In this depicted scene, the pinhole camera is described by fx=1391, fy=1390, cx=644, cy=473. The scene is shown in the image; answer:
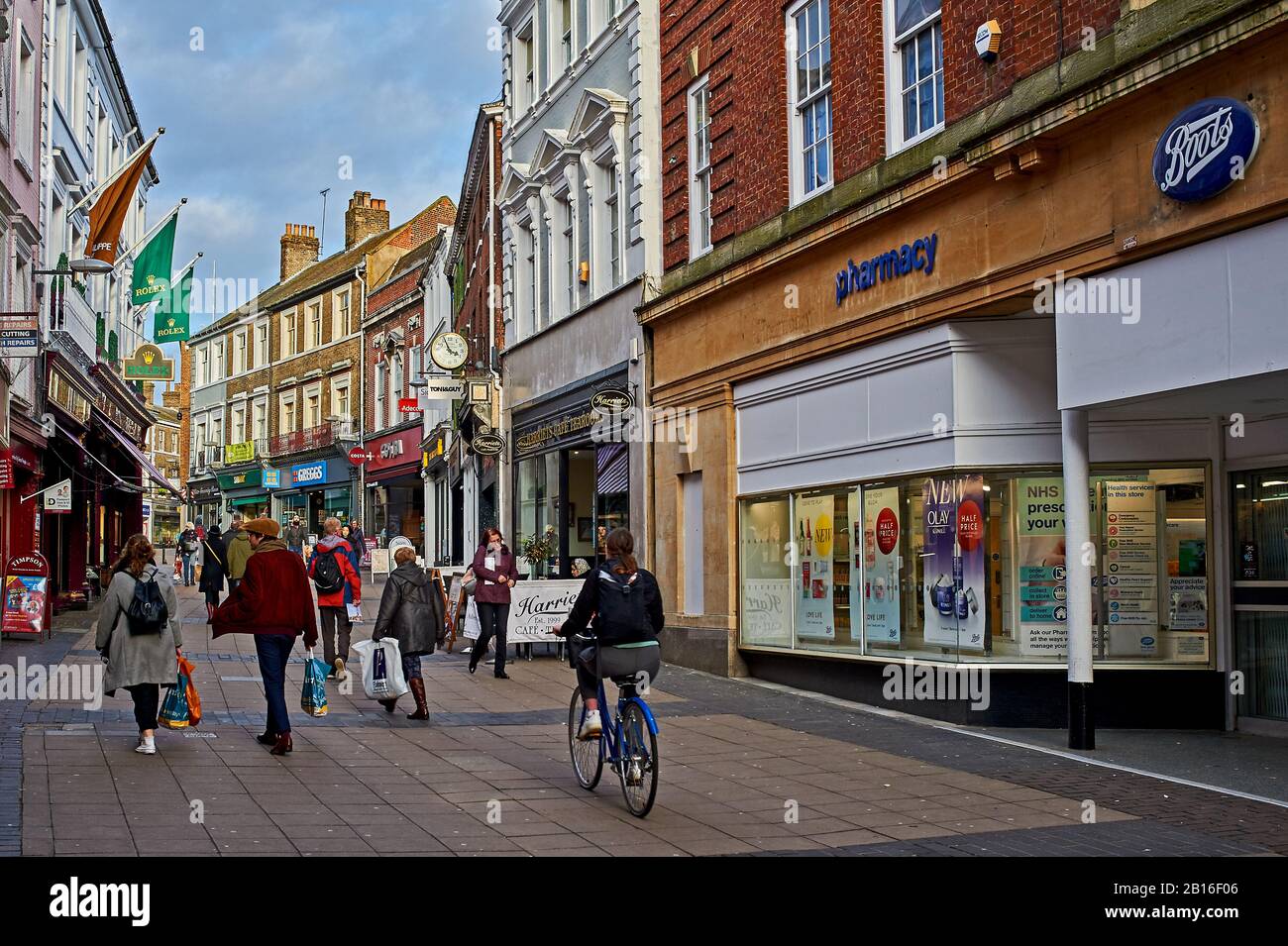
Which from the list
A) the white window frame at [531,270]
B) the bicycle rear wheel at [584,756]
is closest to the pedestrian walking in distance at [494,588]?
the bicycle rear wheel at [584,756]

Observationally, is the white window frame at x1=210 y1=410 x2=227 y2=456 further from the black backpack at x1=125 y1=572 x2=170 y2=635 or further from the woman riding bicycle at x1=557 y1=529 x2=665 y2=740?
the woman riding bicycle at x1=557 y1=529 x2=665 y2=740

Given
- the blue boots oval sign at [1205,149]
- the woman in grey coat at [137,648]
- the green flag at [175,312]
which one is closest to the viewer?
the blue boots oval sign at [1205,149]

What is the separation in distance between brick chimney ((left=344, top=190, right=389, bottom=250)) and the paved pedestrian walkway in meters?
45.6

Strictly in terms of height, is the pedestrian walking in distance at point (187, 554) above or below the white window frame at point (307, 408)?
below

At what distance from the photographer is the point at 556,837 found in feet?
25.8

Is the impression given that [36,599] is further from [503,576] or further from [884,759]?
[884,759]

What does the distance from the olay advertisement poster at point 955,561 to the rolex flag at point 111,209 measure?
53.7ft

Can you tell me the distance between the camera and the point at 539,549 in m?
22.6

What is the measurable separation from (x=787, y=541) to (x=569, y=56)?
1232 centimetres

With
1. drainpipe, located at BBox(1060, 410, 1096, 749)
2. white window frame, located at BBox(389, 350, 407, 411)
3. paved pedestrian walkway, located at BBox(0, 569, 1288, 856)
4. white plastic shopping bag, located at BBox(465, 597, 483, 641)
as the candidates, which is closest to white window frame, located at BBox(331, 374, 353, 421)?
white window frame, located at BBox(389, 350, 407, 411)

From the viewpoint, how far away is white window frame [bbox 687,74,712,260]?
18516 mm

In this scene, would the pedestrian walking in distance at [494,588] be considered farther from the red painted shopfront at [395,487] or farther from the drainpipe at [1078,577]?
the red painted shopfront at [395,487]

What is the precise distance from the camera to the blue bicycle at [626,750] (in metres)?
8.35
